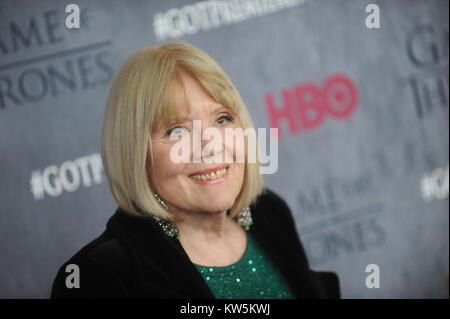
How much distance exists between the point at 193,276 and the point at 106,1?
86 centimetres

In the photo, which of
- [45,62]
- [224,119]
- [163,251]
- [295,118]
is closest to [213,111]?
[224,119]

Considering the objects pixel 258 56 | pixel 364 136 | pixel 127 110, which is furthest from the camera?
pixel 364 136

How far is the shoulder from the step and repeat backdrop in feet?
1.42

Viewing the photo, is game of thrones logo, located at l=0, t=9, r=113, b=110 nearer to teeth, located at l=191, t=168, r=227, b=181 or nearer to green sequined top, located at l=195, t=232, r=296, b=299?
teeth, located at l=191, t=168, r=227, b=181

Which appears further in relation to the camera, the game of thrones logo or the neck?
the game of thrones logo

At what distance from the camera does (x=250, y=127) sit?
3.26 feet

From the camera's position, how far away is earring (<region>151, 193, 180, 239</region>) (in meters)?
0.91

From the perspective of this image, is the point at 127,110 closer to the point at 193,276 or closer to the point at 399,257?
the point at 193,276

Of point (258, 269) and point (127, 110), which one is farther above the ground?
point (127, 110)

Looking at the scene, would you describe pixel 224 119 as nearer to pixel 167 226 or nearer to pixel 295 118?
pixel 167 226

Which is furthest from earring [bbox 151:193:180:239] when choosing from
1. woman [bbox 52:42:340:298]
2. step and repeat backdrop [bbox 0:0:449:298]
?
step and repeat backdrop [bbox 0:0:449:298]

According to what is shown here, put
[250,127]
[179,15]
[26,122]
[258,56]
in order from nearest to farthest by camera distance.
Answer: [250,127] < [26,122] < [179,15] < [258,56]

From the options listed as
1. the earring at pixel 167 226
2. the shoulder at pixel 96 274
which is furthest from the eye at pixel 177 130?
the shoulder at pixel 96 274
